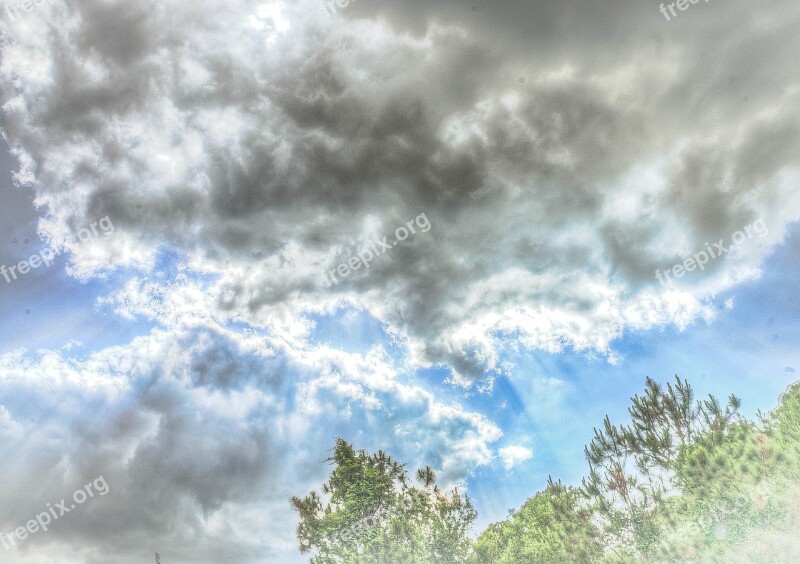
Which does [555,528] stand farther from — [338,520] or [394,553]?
[338,520]

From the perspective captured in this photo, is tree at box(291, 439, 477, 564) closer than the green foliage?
No

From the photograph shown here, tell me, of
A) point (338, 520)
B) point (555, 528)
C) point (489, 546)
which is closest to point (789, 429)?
point (555, 528)

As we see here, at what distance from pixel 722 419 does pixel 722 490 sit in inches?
183

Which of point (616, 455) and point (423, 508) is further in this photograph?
Result: point (423, 508)

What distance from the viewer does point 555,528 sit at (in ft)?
126

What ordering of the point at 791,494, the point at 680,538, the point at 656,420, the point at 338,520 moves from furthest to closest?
the point at 338,520 < the point at 656,420 < the point at 680,538 < the point at 791,494

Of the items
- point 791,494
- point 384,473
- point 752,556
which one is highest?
point 384,473

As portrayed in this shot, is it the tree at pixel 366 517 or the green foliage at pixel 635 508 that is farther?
the tree at pixel 366 517

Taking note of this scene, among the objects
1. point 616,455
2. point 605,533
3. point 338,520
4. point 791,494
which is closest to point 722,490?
point 791,494

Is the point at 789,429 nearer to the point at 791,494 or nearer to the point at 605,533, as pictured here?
the point at 791,494

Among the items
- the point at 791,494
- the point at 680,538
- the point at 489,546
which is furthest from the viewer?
the point at 489,546

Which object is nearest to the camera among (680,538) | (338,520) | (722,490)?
(722,490)

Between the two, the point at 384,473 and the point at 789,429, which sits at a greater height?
the point at 384,473

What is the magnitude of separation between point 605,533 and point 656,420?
8.56 meters
